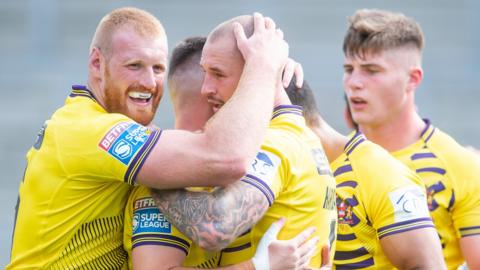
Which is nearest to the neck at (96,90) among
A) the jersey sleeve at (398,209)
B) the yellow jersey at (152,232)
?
the yellow jersey at (152,232)

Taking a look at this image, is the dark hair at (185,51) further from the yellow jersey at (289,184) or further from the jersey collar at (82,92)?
the yellow jersey at (289,184)

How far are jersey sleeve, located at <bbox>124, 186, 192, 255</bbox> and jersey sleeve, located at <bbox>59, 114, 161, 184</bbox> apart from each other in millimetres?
158

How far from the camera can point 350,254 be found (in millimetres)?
4762

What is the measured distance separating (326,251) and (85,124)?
1.25 metres

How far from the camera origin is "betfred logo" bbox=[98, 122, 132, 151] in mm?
3919

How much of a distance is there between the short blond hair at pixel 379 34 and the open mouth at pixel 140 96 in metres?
1.97

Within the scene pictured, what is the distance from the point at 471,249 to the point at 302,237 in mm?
1712

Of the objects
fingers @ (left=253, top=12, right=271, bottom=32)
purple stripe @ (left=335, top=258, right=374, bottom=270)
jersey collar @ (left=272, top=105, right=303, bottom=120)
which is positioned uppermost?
fingers @ (left=253, top=12, right=271, bottom=32)

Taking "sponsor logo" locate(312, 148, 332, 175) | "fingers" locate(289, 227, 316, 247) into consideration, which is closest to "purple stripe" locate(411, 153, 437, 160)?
"sponsor logo" locate(312, 148, 332, 175)

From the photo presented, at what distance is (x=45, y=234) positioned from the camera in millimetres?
4223

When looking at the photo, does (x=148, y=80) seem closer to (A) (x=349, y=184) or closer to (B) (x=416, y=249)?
(A) (x=349, y=184)

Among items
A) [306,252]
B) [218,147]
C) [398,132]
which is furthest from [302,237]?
[398,132]

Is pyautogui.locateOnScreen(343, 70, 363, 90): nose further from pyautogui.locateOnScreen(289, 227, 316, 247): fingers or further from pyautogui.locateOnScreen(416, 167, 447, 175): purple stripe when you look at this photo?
pyautogui.locateOnScreen(289, 227, 316, 247): fingers

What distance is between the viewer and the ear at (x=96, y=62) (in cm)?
450
